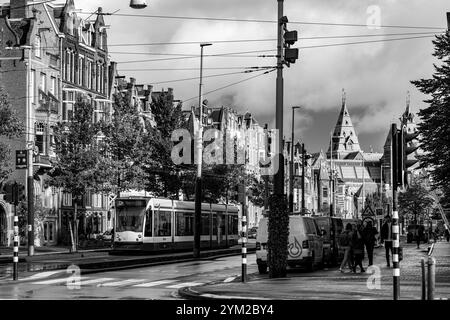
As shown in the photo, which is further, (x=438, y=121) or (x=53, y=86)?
(x=53, y=86)

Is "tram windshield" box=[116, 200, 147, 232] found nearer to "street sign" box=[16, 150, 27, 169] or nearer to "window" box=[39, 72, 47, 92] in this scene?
"street sign" box=[16, 150, 27, 169]

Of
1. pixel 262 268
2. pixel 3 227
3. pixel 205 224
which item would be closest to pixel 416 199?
pixel 3 227

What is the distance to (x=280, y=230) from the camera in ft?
87.8

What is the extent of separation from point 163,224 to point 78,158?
11878 mm

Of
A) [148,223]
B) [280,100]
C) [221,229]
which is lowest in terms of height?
[221,229]

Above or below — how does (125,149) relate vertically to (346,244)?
above

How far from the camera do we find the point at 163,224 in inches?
1924

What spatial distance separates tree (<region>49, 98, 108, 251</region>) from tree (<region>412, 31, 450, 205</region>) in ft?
76.5

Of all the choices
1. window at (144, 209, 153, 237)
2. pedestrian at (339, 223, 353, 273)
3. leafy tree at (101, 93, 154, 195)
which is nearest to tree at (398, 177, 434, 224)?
leafy tree at (101, 93, 154, 195)

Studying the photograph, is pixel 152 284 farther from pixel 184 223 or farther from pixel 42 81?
pixel 42 81

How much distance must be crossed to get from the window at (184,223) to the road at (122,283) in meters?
15.2

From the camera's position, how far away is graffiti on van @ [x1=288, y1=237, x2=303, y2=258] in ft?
106

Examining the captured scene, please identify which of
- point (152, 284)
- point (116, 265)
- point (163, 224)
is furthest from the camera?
point (163, 224)
